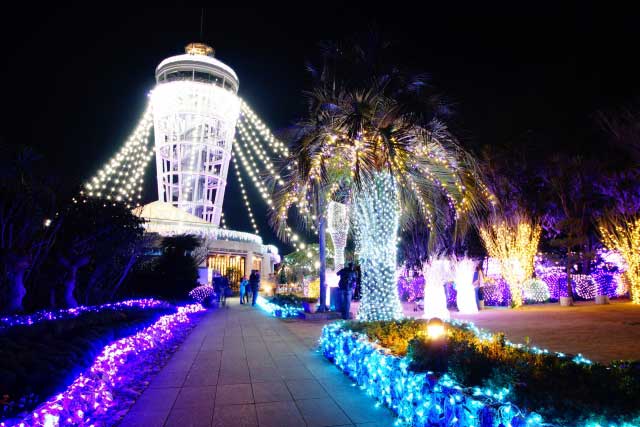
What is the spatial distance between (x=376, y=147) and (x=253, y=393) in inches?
203

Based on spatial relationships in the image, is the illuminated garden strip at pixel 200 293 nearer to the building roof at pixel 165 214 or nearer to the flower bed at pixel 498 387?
the building roof at pixel 165 214

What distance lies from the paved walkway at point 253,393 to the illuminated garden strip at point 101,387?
12.2 inches

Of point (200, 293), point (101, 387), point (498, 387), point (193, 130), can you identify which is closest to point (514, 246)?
point (200, 293)

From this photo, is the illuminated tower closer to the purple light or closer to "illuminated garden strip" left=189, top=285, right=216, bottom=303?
"illuminated garden strip" left=189, top=285, right=216, bottom=303

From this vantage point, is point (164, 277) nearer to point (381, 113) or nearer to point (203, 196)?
point (381, 113)

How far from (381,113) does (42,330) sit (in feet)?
23.7

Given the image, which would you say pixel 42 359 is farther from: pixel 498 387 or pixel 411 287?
pixel 411 287

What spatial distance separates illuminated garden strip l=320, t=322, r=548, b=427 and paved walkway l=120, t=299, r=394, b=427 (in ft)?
0.67

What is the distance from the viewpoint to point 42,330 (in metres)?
6.40

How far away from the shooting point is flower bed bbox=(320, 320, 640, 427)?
8.86 feet

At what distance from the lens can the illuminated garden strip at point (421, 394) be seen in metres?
2.89

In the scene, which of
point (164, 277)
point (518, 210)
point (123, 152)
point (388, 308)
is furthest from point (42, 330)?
point (123, 152)

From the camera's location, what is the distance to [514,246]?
17.7 m

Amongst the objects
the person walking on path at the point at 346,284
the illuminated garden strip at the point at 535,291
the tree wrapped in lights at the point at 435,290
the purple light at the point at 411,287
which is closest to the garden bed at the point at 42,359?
the person walking on path at the point at 346,284
